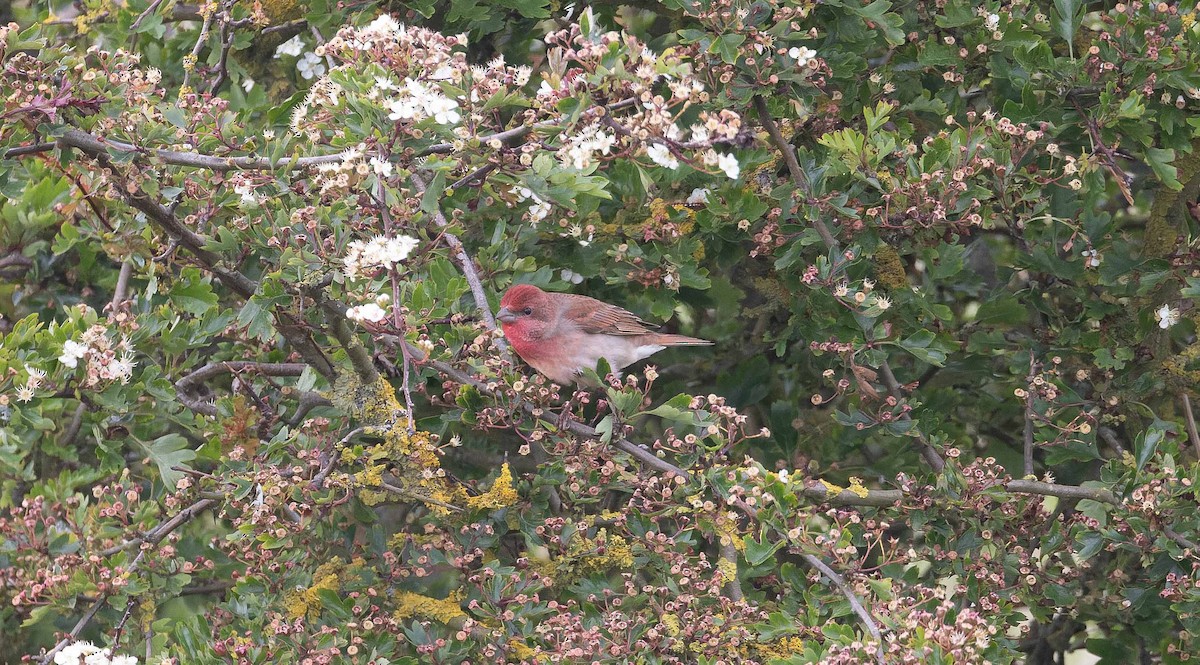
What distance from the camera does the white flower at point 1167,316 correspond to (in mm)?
4754

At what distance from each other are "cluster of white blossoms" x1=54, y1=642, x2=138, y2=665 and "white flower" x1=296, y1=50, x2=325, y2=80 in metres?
2.61

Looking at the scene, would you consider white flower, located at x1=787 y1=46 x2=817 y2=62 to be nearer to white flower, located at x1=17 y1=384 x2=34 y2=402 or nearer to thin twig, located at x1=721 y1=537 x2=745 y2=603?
thin twig, located at x1=721 y1=537 x2=745 y2=603

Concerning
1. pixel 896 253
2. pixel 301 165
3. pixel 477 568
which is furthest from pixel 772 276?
pixel 301 165

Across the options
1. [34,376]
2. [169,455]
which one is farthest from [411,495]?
[34,376]

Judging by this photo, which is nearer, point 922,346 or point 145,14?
point 922,346

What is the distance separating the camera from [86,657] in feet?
12.3

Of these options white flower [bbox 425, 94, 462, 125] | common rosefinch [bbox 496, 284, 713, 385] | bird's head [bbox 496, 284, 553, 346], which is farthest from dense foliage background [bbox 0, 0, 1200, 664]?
common rosefinch [bbox 496, 284, 713, 385]

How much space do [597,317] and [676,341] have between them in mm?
354

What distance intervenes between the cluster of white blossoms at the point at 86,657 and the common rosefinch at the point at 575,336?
198cm

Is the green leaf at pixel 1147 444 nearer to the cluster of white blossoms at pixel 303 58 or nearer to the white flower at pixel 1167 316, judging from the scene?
the white flower at pixel 1167 316

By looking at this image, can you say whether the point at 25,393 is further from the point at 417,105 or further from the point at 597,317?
the point at 597,317

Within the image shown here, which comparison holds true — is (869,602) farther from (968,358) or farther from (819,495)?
(968,358)

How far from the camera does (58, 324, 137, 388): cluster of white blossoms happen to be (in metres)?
3.90

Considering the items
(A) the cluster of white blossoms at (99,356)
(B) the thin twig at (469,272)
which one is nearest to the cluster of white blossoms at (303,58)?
(B) the thin twig at (469,272)
